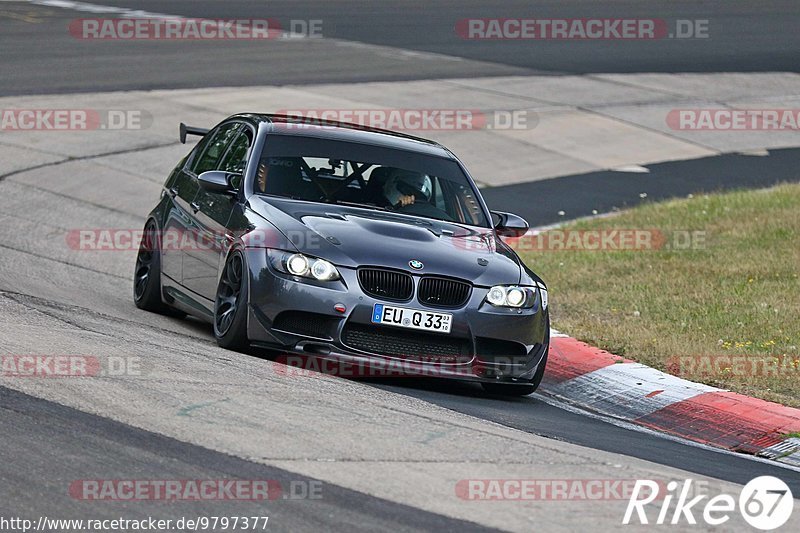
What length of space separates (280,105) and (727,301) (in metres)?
10.7

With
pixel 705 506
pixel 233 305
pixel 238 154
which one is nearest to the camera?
pixel 705 506

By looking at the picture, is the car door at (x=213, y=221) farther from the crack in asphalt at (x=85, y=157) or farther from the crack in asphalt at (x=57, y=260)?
the crack in asphalt at (x=85, y=157)

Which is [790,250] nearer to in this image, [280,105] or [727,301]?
[727,301]

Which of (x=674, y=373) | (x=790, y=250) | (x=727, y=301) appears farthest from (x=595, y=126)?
(x=674, y=373)

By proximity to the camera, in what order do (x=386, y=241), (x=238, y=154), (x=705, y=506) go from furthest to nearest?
1. (x=238, y=154)
2. (x=386, y=241)
3. (x=705, y=506)

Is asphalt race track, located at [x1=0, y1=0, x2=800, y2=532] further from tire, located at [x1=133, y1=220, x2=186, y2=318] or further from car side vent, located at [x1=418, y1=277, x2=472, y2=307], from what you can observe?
car side vent, located at [x1=418, y1=277, x2=472, y2=307]

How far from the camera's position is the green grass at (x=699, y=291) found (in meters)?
10.2

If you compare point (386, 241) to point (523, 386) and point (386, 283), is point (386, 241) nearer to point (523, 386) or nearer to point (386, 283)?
point (386, 283)

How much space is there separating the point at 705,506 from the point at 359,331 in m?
2.89

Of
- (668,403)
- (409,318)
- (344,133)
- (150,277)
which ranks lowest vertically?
(668,403)

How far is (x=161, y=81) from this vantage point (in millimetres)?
22750

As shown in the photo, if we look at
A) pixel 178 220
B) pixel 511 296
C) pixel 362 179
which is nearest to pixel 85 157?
pixel 178 220

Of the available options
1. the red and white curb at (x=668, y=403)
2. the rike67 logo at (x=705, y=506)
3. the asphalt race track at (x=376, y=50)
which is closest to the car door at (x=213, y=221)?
the red and white curb at (x=668, y=403)

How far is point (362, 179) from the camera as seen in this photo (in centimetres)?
979
